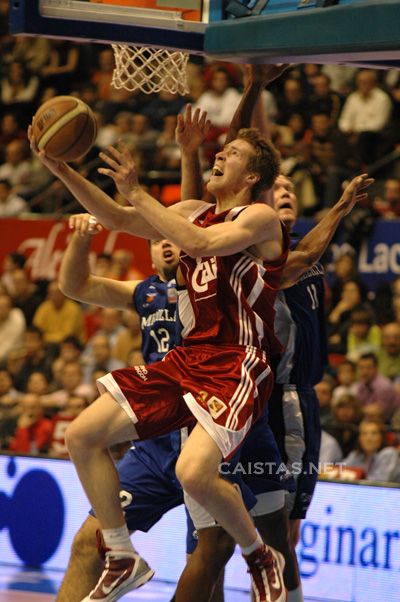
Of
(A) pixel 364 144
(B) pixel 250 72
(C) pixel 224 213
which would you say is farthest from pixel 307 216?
(C) pixel 224 213

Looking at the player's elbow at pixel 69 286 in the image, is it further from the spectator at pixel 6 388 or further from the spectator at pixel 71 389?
the spectator at pixel 6 388

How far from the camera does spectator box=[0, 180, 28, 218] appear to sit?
45.8ft

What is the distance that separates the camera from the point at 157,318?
6.27m

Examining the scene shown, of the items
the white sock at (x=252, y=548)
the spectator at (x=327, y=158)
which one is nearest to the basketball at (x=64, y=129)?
the white sock at (x=252, y=548)

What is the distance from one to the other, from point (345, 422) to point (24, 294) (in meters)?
4.54

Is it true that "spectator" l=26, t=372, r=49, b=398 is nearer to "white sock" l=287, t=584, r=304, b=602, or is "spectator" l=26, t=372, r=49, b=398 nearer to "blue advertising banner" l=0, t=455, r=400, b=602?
"blue advertising banner" l=0, t=455, r=400, b=602

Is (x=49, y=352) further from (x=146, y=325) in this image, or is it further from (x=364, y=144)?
(x=146, y=325)

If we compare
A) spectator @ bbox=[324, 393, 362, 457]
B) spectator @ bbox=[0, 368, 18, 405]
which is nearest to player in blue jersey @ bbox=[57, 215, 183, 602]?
spectator @ bbox=[324, 393, 362, 457]

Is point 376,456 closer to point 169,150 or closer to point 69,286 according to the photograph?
point 69,286

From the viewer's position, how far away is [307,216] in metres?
11.9

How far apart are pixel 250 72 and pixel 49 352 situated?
6.28 m

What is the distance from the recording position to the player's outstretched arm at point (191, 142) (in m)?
5.85

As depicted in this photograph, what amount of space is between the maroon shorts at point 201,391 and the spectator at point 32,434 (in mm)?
4942

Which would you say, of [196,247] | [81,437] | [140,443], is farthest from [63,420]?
[196,247]
